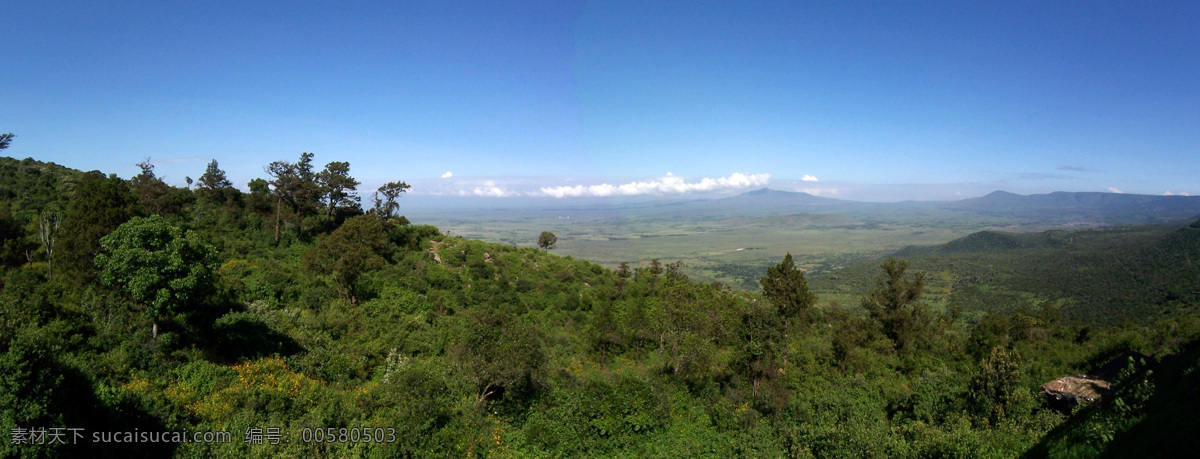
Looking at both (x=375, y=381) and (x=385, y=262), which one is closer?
(x=375, y=381)

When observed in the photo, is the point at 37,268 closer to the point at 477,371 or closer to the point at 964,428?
the point at 477,371

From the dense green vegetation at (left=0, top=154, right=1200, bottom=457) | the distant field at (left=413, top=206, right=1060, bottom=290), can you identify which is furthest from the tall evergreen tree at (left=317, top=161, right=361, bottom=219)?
the distant field at (left=413, top=206, right=1060, bottom=290)

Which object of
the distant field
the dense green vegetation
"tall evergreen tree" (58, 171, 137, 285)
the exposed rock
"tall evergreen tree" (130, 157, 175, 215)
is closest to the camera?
the dense green vegetation

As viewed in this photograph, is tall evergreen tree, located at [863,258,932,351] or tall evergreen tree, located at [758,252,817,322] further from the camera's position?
tall evergreen tree, located at [758,252,817,322]

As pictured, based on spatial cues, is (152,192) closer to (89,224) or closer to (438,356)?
(89,224)

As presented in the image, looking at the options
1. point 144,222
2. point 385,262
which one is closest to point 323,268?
point 385,262

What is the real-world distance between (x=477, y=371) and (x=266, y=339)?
722 centimetres

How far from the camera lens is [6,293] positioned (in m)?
12.0

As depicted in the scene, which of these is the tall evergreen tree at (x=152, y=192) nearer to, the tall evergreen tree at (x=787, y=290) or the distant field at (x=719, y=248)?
the tall evergreen tree at (x=787, y=290)

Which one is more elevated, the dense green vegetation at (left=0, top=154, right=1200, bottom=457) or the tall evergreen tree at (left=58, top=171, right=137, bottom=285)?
the tall evergreen tree at (left=58, top=171, right=137, bottom=285)

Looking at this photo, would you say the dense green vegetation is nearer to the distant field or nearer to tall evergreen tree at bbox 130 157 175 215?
tall evergreen tree at bbox 130 157 175 215

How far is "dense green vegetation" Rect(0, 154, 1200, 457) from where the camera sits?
829cm

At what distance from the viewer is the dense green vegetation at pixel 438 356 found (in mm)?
8289

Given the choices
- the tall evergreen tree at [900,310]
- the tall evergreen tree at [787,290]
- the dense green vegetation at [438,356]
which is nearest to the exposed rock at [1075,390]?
the dense green vegetation at [438,356]
